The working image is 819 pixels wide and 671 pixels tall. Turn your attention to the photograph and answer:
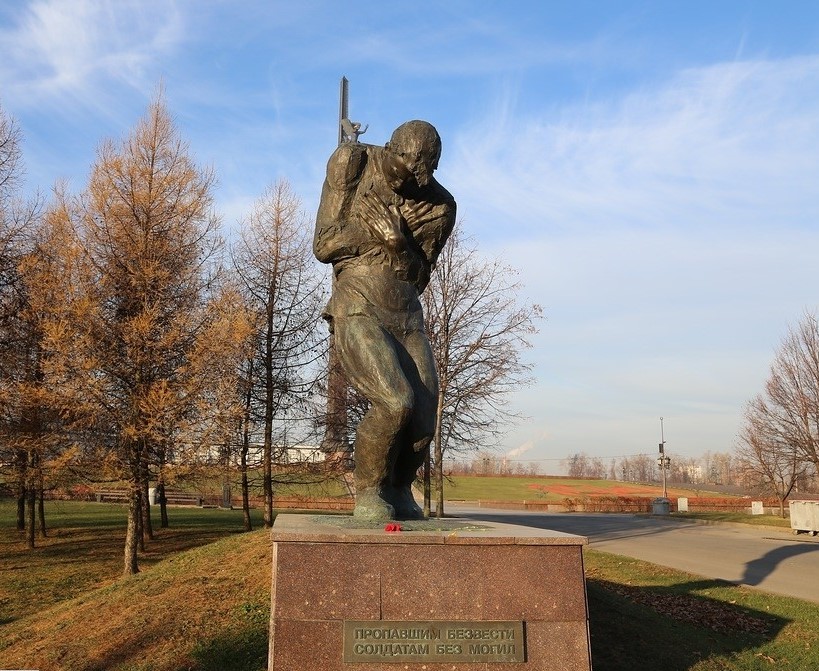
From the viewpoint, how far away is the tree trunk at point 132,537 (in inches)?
567

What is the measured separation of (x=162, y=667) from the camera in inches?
254

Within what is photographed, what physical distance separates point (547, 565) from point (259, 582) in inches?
221

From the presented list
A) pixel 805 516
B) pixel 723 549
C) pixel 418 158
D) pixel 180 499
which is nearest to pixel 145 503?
pixel 723 549

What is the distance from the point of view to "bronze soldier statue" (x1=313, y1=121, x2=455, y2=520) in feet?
16.7

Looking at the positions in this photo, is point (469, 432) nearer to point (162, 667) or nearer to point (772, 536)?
point (772, 536)

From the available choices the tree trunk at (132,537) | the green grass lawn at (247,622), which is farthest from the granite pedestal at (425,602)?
the tree trunk at (132,537)

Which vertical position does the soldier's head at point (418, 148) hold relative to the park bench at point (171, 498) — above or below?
above

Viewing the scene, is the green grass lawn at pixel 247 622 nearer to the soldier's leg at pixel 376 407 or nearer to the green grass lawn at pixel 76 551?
the green grass lawn at pixel 76 551

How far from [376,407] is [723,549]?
1502 cm

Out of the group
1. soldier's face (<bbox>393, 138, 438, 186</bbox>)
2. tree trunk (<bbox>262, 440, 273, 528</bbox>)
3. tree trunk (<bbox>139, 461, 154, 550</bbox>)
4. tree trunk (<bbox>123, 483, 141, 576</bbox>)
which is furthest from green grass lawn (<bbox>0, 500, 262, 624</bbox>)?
soldier's face (<bbox>393, 138, 438, 186</bbox>)

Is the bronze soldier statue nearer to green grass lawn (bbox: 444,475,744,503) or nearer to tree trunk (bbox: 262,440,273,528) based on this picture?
tree trunk (bbox: 262,440,273,528)

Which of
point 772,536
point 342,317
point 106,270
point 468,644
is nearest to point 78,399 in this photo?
point 106,270

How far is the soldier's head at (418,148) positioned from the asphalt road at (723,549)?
9460mm

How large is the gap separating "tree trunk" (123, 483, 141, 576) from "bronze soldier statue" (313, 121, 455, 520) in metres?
10.5
